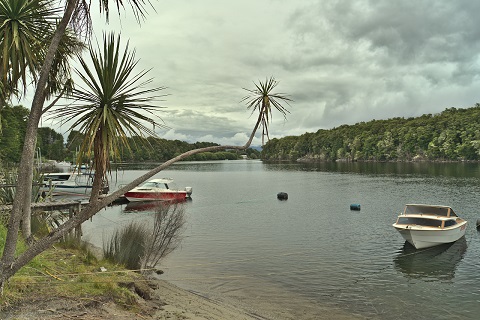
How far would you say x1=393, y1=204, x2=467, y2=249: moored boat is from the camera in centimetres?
2161

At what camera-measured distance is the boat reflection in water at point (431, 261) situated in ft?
58.4

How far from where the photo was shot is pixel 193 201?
153 ft

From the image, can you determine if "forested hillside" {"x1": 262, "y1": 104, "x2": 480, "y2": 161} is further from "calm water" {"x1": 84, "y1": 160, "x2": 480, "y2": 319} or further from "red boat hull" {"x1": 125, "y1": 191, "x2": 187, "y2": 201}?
"calm water" {"x1": 84, "y1": 160, "x2": 480, "y2": 319}

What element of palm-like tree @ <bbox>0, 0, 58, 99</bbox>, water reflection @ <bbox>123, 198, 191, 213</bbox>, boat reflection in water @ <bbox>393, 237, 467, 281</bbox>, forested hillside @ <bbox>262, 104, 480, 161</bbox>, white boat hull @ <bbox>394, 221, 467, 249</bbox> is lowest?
boat reflection in water @ <bbox>393, 237, 467, 281</bbox>

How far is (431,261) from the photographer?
2006cm

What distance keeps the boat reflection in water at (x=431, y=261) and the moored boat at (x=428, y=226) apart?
413mm

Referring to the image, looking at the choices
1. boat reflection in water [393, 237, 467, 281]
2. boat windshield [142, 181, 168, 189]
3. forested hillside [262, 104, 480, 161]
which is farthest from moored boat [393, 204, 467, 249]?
forested hillside [262, 104, 480, 161]

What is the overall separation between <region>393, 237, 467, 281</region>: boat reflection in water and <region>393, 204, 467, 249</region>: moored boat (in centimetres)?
41

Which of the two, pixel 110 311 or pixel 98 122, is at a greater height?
pixel 98 122

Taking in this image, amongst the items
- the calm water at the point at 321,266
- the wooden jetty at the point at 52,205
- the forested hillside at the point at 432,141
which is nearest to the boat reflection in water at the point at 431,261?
the calm water at the point at 321,266

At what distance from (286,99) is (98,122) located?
350 centimetres

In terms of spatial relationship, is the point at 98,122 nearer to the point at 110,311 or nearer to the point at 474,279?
the point at 110,311

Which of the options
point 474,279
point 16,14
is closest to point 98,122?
point 16,14

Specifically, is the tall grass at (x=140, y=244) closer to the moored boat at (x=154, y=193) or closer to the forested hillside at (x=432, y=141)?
the moored boat at (x=154, y=193)
